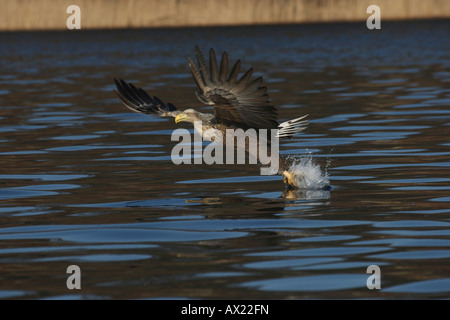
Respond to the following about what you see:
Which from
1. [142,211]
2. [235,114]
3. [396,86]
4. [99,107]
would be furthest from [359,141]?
[396,86]

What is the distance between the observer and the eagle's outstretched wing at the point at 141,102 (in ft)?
36.1

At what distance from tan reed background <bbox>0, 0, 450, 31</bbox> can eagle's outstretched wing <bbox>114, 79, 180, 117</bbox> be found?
30825 millimetres

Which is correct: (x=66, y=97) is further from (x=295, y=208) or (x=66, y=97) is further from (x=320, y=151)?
(x=295, y=208)

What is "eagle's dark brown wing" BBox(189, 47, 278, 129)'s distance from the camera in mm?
9070

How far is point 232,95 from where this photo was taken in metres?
9.25

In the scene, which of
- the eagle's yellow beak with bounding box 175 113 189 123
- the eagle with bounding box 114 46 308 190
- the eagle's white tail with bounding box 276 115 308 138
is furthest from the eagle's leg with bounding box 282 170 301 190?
the eagle's yellow beak with bounding box 175 113 189 123

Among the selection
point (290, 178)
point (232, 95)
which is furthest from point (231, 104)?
point (290, 178)

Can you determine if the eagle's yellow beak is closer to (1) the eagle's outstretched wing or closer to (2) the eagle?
(2) the eagle

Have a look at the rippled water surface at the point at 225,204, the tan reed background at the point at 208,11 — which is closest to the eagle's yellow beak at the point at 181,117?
the rippled water surface at the point at 225,204

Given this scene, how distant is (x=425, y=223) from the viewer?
8.02 m

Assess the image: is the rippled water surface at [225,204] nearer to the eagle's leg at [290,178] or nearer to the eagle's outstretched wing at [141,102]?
the eagle's leg at [290,178]

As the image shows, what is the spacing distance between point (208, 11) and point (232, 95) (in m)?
34.3

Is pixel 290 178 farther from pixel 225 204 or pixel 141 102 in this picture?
pixel 141 102

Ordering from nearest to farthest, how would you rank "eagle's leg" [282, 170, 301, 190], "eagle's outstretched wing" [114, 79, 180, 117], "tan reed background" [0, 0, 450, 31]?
"eagle's leg" [282, 170, 301, 190] < "eagle's outstretched wing" [114, 79, 180, 117] < "tan reed background" [0, 0, 450, 31]
